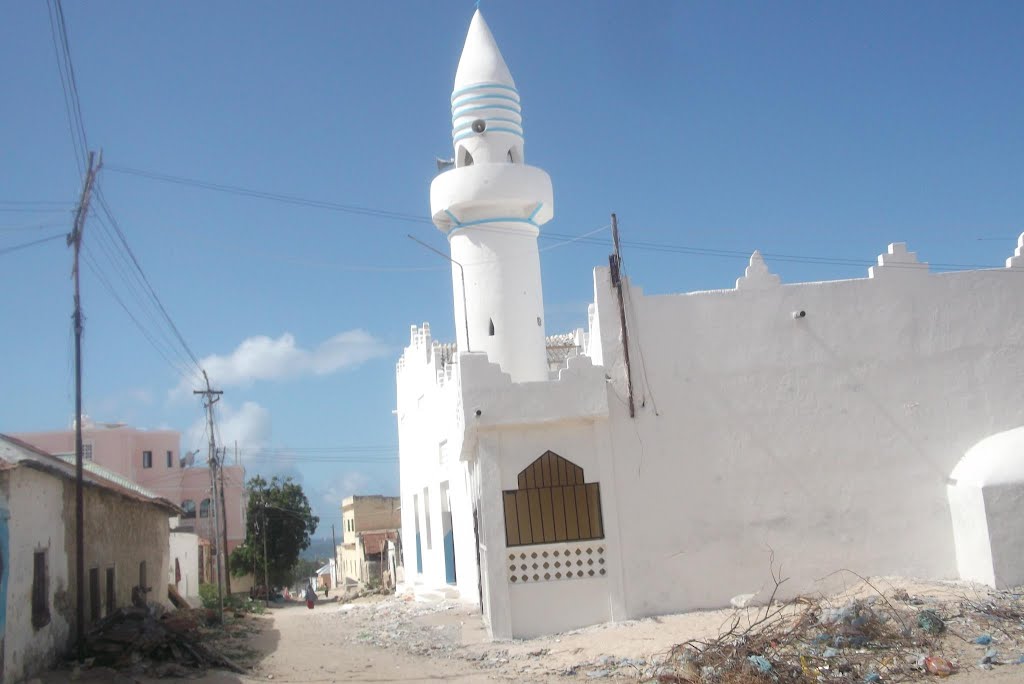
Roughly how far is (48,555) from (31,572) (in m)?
0.85

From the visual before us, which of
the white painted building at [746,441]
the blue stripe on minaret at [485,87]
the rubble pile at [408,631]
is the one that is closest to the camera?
the white painted building at [746,441]

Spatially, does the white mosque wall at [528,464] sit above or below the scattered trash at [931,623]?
above

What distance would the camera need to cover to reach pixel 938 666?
1096 centimetres

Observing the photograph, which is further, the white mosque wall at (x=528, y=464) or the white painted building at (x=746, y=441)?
the white painted building at (x=746, y=441)

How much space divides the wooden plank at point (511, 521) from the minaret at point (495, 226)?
230 inches

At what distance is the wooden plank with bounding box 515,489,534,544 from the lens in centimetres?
1516

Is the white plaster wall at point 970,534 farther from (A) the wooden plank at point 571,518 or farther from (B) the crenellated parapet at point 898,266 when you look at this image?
(A) the wooden plank at point 571,518

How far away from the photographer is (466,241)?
71.1 ft

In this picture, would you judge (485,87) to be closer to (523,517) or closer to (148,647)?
(523,517)

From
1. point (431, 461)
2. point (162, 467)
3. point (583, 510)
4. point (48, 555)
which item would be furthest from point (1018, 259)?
point (162, 467)

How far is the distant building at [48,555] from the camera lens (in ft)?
39.7

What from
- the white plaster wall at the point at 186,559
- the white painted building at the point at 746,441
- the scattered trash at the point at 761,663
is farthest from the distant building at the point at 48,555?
the white plaster wall at the point at 186,559

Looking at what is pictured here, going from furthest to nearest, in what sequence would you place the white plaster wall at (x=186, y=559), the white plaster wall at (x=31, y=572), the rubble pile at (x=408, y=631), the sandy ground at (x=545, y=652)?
the white plaster wall at (x=186, y=559), the rubble pile at (x=408, y=631), the white plaster wall at (x=31, y=572), the sandy ground at (x=545, y=652)

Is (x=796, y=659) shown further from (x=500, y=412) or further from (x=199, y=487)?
(x=199, y=487)
